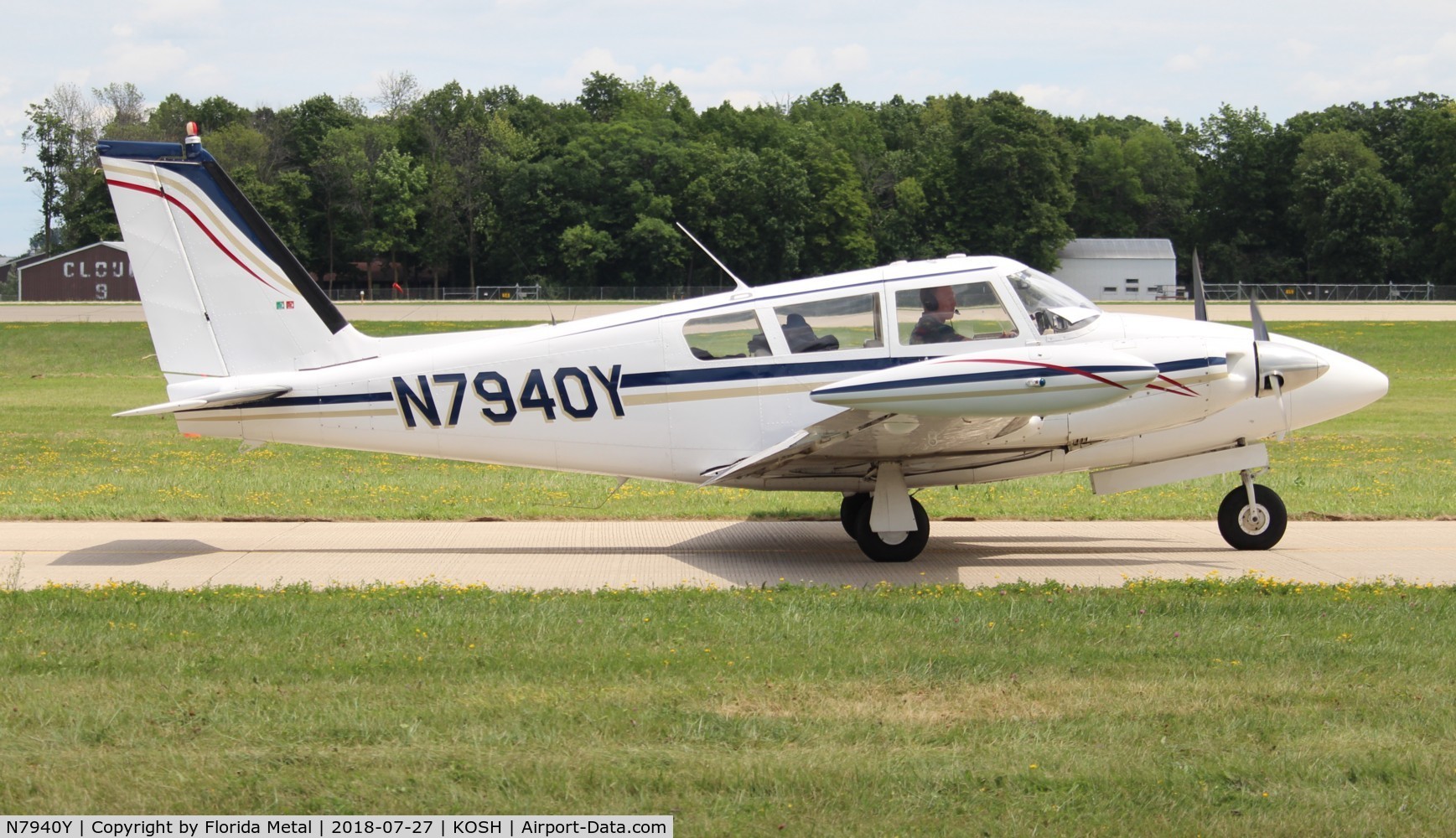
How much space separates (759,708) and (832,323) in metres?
4.97

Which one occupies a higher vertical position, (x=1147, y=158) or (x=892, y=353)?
(x=1147, y=158)

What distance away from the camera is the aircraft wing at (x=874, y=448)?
33.0 ft

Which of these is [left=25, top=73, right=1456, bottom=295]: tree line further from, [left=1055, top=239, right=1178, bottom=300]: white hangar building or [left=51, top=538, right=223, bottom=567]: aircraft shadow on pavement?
[left=51, top=538, right=223, bottom=567]: aircraft shadow on pavement

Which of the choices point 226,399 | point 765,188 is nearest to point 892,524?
point 226,399

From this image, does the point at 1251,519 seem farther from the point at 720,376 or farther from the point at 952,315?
the point at 720,376

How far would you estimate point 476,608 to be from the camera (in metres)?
8.50

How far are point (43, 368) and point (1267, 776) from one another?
41.5m

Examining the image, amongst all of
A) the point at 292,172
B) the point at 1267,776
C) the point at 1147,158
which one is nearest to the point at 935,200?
the point at 1147,158

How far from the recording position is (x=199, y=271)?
11406 millimetres

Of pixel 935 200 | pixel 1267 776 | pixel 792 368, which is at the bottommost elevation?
pixel 1267 776

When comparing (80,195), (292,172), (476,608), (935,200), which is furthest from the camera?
(80,195)

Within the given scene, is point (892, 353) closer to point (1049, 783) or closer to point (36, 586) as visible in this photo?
point (1049, 783)

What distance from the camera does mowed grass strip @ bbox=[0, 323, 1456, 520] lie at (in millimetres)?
13648

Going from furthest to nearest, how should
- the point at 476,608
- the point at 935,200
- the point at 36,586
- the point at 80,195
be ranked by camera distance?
the point at 80,195 → the point at 935,200 → the point at 36,586 → the point at 476,608
